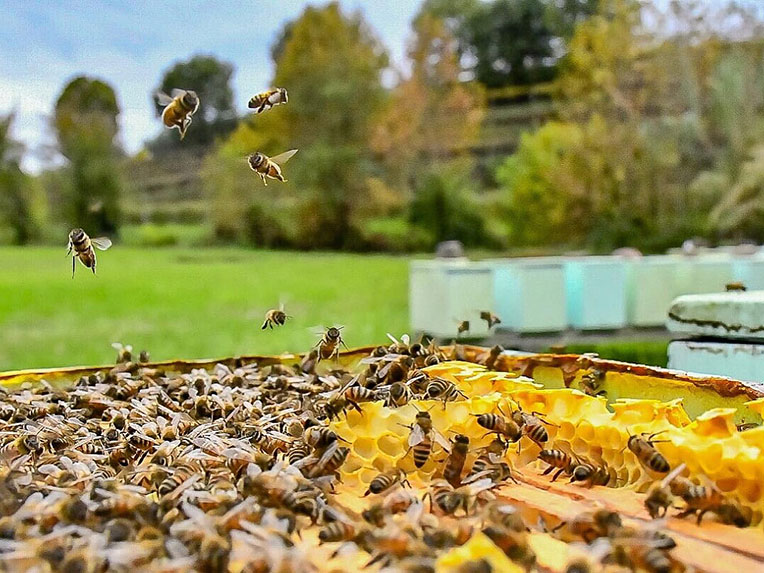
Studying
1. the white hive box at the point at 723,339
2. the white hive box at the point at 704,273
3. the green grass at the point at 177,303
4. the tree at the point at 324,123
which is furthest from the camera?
the tree at the point at 324,123

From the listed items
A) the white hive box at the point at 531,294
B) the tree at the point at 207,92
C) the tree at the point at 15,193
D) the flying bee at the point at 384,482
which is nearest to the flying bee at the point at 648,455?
the flying bee at the point at 384,482

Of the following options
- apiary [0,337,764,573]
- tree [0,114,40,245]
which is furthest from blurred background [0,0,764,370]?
apiary [0,337,764,573]

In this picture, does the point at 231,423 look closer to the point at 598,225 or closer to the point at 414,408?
the point at 414,408

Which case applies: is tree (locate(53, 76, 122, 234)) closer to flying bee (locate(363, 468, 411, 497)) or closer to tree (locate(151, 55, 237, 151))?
tree (locate(151, 55, 237, 151))

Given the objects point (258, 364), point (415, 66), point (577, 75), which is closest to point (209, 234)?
point (415, 66)

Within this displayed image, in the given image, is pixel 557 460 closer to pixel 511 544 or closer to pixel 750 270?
pixel 511 544

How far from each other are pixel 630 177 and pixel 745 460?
1608 centimetres

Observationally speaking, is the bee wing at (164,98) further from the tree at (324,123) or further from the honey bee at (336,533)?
the tree at (324,123)

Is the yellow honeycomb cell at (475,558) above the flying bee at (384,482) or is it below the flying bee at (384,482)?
above

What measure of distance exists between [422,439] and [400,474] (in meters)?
0.07

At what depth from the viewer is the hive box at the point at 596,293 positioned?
6.88 m

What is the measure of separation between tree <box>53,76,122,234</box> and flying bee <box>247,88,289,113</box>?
7.11 m

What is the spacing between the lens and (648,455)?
129cm

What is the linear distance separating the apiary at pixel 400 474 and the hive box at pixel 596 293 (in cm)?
506
